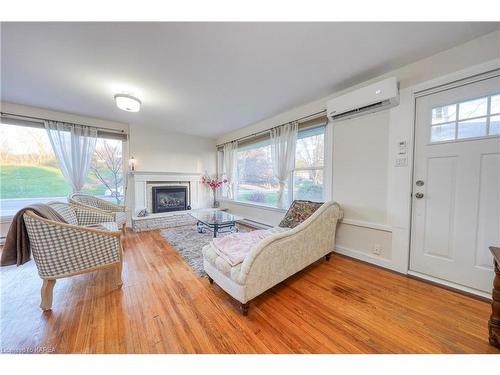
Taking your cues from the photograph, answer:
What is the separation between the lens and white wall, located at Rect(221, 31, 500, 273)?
5.48 feet

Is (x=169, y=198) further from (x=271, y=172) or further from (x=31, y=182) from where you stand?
(x=271, y=172)

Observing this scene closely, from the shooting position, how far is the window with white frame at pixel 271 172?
9.28 feet

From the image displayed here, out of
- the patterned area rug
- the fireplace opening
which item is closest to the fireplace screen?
the fireplace opening

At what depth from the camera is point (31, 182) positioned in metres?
3.12

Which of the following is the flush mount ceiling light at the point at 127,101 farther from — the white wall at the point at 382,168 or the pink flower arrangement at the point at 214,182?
the white wall at the point at 382,168

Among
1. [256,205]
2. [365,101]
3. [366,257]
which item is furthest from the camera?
[256,205]

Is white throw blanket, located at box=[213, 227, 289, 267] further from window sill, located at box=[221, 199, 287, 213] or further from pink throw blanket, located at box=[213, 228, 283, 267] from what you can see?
window sill, located at box=[221, 199, 287, 213]

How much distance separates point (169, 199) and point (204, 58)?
339 cm

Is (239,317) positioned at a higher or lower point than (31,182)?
lower

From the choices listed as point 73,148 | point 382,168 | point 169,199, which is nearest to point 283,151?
point 382,168

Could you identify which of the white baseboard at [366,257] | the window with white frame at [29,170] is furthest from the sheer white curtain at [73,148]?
the white baseboard at [366,257]

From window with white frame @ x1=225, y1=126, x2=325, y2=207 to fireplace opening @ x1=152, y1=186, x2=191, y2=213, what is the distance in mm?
1349

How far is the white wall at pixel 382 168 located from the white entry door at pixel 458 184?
0.11 m

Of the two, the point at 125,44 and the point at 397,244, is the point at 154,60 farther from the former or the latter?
the point at 397,244
